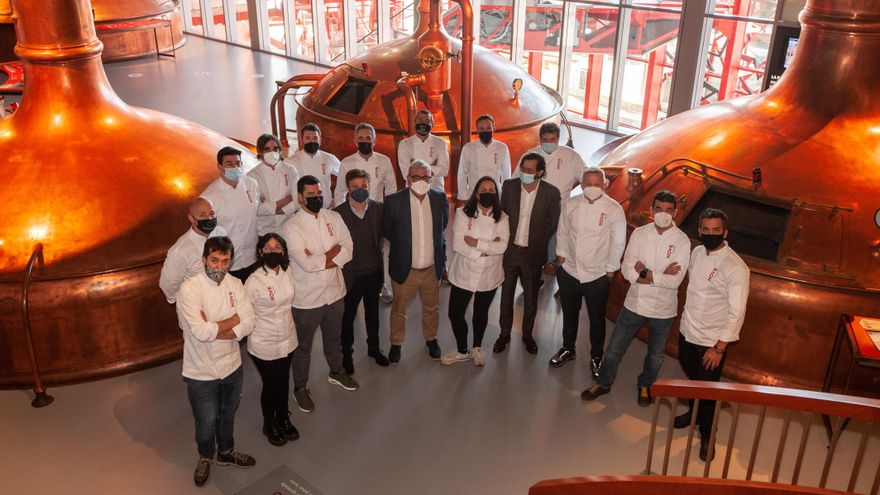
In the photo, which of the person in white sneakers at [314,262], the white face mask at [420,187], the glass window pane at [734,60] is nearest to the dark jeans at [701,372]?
the white face mask at [420,187]

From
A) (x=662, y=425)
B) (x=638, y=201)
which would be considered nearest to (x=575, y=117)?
(x=638, y=201)

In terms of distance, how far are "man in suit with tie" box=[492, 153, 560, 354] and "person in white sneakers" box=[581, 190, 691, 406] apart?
74cm

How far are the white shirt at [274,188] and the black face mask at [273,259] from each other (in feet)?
5.30

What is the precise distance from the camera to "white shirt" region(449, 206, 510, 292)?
203 inches

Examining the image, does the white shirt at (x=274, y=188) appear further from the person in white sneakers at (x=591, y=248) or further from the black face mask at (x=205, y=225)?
the person in white sneakers at (x=591, y=248)

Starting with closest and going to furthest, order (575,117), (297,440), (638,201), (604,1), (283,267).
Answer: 1. (283,267)
2. (297,440)
3. (638,201)
4. (604,1)
5. (575,117)

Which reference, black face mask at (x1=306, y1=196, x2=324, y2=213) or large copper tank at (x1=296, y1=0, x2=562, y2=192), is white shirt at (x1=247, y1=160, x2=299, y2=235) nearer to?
black face mask at (x1=306, y1=196, x2=324, y2=213)

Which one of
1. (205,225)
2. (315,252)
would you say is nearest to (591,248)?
(315,252)

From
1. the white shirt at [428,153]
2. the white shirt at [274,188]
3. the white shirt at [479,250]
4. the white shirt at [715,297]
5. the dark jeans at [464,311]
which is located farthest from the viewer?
the white shirt at [428,153]

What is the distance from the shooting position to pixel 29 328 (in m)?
5.02

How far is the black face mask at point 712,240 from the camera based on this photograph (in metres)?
4.26

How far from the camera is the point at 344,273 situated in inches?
198

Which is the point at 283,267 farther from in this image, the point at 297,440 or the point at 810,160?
the point at 810,160

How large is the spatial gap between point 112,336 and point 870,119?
5.52m
